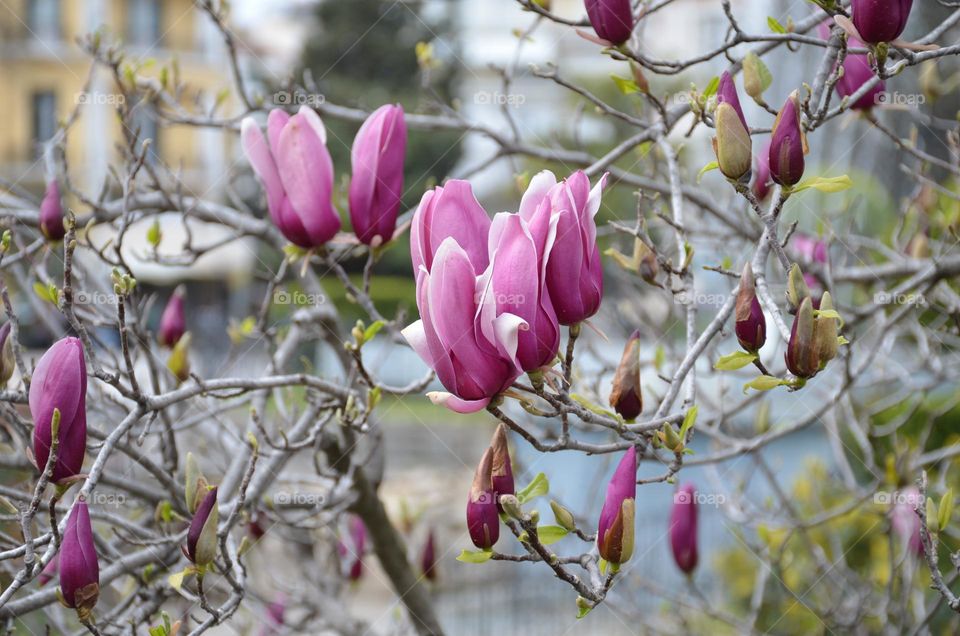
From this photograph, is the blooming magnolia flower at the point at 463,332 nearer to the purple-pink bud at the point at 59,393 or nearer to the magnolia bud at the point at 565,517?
the magnolia bud at the point at 565,517

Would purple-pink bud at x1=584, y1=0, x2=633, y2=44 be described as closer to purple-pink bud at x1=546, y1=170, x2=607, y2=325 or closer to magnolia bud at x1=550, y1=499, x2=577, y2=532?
purple-pink bud at x1=546, y1=170, x2=607, y2=325

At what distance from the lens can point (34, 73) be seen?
69.7 feet

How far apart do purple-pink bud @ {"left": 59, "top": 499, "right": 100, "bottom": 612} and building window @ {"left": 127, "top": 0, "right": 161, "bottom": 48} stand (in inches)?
877

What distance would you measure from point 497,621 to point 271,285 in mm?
5171

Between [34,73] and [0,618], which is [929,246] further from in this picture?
[34,73]

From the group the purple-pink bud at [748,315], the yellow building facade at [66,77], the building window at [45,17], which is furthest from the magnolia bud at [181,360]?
the building window at [45,17]

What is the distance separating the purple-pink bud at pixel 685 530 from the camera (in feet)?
5.78

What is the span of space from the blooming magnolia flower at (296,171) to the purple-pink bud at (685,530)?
85 centimetres

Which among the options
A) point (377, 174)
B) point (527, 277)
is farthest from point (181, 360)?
point (527, 277)

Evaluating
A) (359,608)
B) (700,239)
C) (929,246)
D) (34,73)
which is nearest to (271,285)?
(700,239)

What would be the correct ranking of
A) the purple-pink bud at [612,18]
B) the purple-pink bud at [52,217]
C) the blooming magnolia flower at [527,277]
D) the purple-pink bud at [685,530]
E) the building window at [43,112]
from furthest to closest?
the building window at [43,112] < the purple-pink bud at [685,530] < the purple-pink bud at [52,217] < the purple-pink bud at [612,18] < the blooming magnolia flower at [527,277]

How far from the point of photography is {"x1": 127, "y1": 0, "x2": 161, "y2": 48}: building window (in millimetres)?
21344

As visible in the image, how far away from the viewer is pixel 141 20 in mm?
21469

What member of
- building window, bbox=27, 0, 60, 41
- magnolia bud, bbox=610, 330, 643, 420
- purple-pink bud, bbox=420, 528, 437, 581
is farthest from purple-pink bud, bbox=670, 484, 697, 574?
building window, bbox=27, 0, 60, 41
